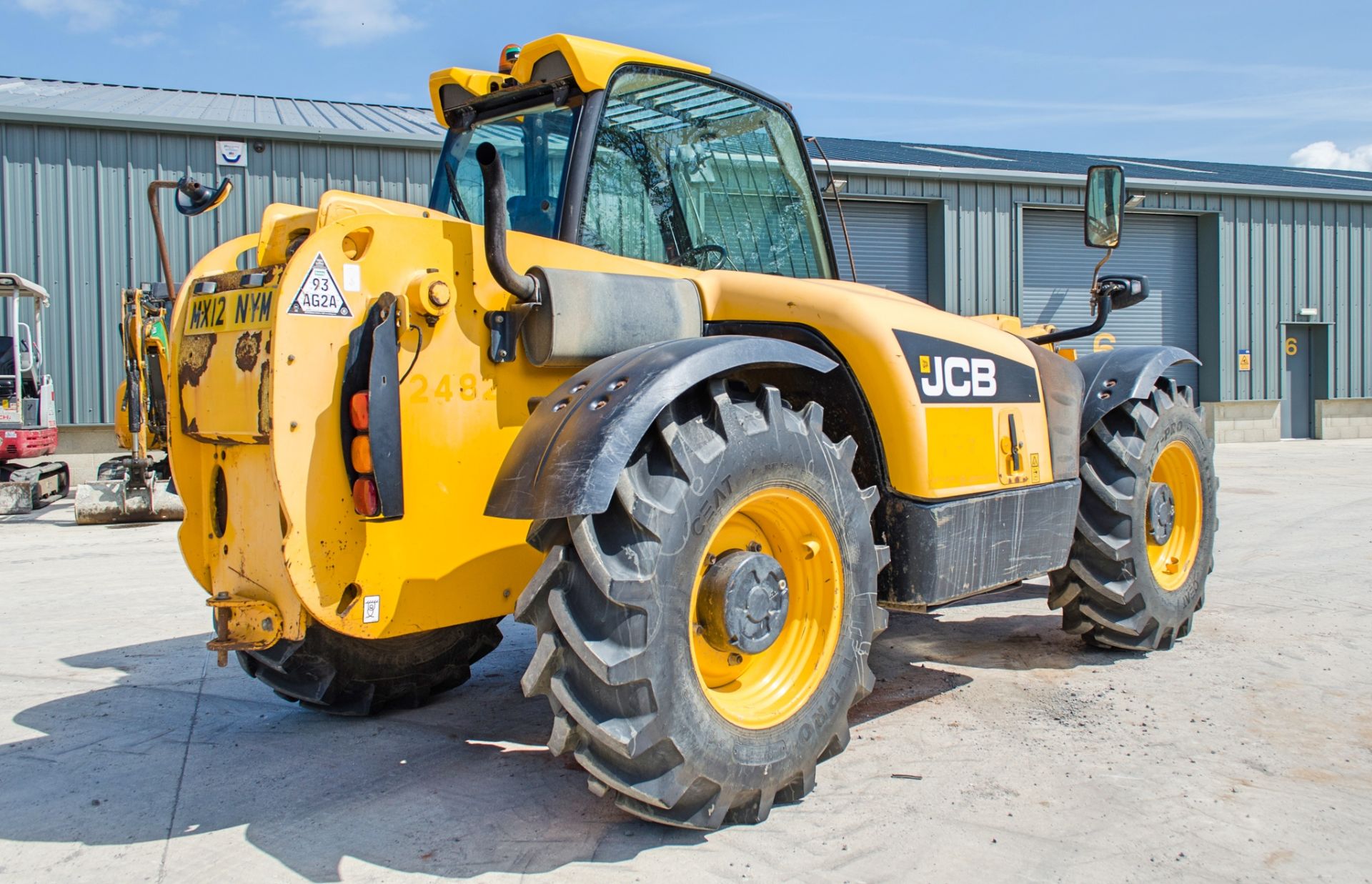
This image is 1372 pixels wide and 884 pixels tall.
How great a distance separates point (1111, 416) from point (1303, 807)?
2346 millimetres

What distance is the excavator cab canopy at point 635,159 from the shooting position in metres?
3.81

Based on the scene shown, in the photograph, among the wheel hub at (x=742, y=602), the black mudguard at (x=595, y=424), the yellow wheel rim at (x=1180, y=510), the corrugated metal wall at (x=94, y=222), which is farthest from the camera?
the corrugated metal wall at (x=94, y=222)

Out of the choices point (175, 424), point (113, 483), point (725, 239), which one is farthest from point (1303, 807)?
point (113, 483)

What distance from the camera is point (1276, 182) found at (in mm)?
25484

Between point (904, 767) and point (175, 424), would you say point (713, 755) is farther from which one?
point (175, 424)

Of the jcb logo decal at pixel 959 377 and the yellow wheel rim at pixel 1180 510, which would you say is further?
the yellow wheel rim at pixel 1180 510

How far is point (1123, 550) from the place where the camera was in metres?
5.08

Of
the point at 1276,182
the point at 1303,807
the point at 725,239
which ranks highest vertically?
the point at 1276,182

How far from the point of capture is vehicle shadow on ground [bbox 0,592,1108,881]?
127 inches

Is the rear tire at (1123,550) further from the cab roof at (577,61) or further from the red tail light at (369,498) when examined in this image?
the red tail light at (369,498)

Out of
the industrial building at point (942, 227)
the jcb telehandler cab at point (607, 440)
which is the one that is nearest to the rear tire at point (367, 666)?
the jcb telehandler cab at point (607, 440)

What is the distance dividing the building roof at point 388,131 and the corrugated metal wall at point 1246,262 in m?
0.31

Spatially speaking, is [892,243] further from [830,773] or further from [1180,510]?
[830,773]

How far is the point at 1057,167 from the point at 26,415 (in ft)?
68.1
